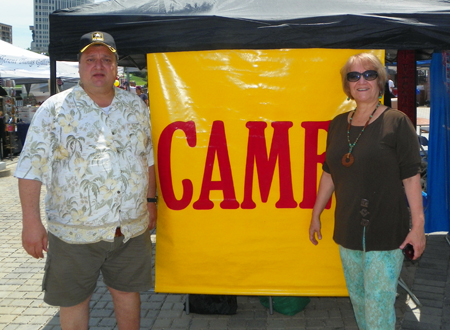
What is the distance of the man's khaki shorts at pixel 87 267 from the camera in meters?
2.55

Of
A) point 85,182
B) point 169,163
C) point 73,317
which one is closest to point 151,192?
point 169,163

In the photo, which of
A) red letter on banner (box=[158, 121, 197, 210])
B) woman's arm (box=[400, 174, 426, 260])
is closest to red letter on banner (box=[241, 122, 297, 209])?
red letter on banner (box=[158, 121, 197, 210])

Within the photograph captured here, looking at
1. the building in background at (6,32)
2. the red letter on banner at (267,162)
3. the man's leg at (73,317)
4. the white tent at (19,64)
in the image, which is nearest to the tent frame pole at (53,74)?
the red letter on banner at (267,162)

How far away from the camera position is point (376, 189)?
2.34 meters

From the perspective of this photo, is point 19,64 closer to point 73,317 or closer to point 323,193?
point 73,317

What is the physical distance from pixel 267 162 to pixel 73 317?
4.90 ft

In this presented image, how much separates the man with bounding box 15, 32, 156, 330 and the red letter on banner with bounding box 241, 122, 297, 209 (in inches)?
29.8

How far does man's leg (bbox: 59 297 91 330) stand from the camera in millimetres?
2625

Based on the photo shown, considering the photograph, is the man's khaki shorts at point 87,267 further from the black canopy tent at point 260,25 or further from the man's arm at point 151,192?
the black canopy tent at point 260,25

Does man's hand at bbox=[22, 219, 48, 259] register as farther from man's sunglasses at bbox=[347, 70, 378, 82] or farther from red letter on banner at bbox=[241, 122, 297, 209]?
man's sunglasses at bbox=[347, 70, 378, 82]

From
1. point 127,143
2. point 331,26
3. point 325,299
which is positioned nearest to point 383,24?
point 331,26

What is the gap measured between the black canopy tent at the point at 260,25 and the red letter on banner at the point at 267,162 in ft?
1.79

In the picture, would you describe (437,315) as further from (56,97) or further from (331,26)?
(56,97)

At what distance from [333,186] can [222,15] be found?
121cm
